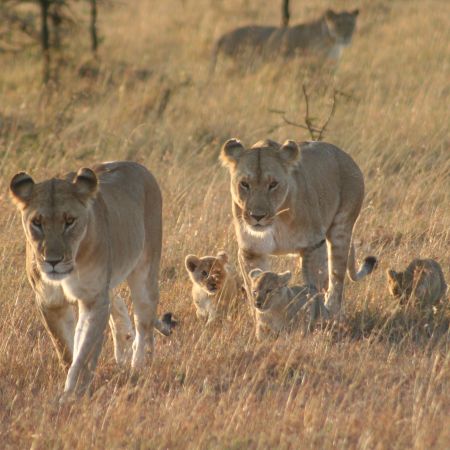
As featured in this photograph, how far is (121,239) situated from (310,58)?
1161 cm

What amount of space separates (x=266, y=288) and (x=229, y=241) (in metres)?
1.73

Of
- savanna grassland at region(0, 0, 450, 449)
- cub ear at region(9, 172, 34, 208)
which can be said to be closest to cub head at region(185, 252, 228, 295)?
savanna grassland at region(0, 0, 450, 449)

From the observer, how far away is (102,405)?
536cm

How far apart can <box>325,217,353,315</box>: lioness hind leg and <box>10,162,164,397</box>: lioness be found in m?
1.73

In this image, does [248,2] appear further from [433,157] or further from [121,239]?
[121,239]

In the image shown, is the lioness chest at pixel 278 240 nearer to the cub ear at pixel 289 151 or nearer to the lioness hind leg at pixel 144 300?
the cub ear at pixel 289 151

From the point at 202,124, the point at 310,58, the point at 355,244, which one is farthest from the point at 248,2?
the point at 355,244

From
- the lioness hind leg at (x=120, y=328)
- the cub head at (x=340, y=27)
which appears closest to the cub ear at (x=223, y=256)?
the lioness hind leg at (x=120, y=328)

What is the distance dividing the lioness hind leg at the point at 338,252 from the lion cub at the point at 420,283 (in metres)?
0.31

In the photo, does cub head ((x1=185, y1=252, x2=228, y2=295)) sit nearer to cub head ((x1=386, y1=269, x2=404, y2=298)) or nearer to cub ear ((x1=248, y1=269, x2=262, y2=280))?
cub ear ((x1=248, y1=269, x2=262, y2=280))

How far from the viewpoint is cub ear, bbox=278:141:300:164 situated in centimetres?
687

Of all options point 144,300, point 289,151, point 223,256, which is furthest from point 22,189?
point 223,256

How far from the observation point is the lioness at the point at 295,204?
674cm

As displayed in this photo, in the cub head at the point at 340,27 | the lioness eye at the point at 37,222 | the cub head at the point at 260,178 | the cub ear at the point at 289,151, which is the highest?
the lioness eye at the point at 37,222
